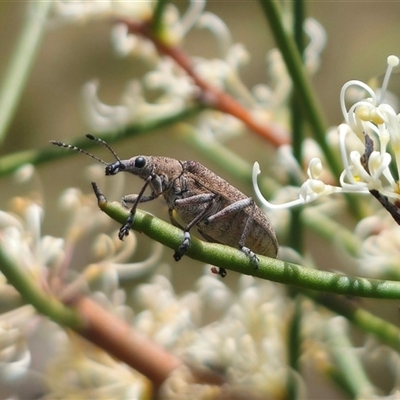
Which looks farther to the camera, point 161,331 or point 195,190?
point 161,331

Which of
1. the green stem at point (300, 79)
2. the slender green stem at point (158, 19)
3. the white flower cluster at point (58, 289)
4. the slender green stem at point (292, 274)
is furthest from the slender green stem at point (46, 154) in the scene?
the slender green stem at point (292, 274)

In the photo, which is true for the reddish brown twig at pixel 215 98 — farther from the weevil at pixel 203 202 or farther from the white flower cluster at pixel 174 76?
the weevil at pixel 203 202

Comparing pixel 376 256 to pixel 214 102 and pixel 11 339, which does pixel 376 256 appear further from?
pixel 11 339

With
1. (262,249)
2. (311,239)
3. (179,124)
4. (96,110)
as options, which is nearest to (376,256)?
(262,249)

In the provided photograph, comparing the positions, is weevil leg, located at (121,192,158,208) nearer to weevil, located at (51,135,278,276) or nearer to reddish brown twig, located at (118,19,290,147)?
weevil, located at (51,135,278,276)

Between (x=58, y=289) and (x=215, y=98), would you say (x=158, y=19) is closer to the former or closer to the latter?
(x=215, y=98)

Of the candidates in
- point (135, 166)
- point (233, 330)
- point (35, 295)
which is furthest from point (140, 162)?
point (233, 330)
